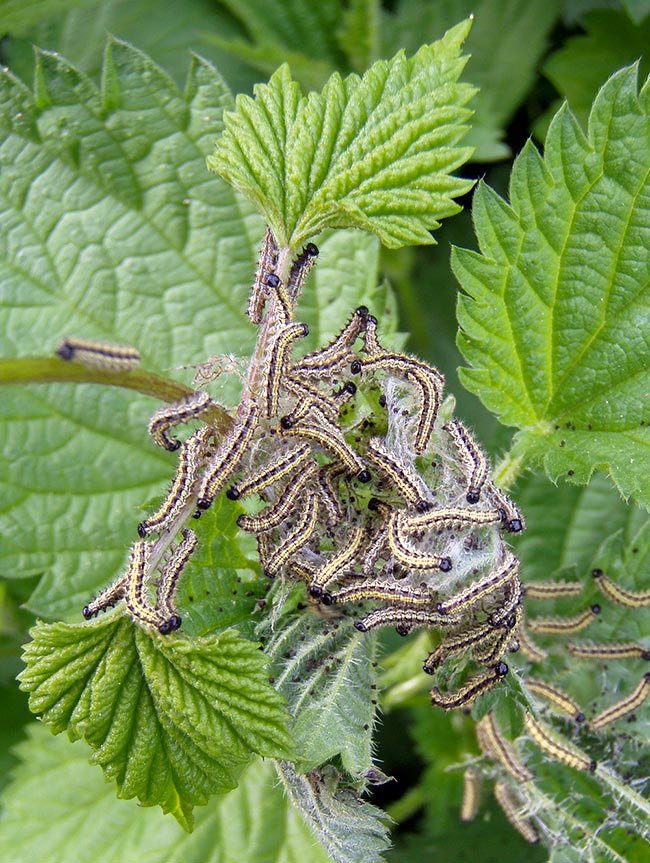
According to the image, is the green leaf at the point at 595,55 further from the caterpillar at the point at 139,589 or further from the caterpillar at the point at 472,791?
the caterpillar at the point at 139,589

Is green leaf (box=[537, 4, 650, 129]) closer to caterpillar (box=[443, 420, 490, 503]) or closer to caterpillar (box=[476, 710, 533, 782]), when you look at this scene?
caterpillar (box=[443, 420, 490, 503])

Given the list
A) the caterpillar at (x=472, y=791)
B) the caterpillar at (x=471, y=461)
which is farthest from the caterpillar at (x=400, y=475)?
the caterpillar at (x=472, y=791)

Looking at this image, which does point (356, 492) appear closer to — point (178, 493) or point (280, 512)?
point (280, 512)

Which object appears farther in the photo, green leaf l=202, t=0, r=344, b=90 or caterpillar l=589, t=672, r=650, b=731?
green leaf l=202, t=0, r=344, b=90

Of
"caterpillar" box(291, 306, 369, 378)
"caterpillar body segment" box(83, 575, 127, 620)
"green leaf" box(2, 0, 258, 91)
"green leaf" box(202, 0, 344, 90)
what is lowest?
"caterpillar body segment" box(83, 575, 127, 620)

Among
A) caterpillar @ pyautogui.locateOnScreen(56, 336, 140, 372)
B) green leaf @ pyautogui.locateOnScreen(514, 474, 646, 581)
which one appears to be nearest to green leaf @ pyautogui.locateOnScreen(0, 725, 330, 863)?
green leaf @ pyautogui.locateOnScreen(514, 474, 646, 581)

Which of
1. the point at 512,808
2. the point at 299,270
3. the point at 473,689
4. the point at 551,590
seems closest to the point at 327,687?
the point at 473,689
